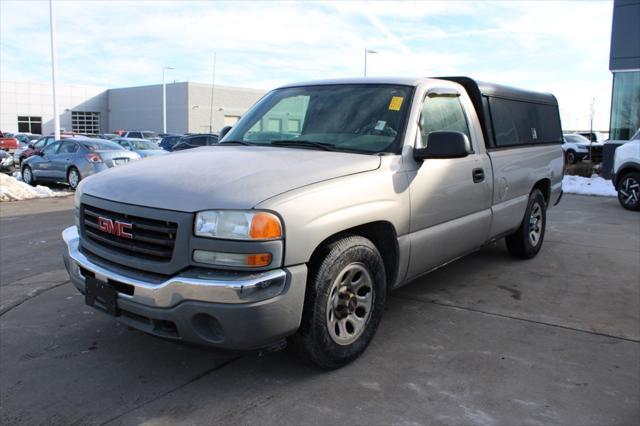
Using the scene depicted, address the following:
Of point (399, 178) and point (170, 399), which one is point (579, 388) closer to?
point (399, 178)

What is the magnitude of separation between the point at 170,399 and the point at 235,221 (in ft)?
3.74

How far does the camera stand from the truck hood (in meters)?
2.96

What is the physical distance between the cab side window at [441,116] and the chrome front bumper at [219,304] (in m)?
1.84

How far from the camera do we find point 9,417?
2.96 meters

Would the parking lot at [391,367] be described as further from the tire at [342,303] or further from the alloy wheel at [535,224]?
the alloy wheel at [535,224]

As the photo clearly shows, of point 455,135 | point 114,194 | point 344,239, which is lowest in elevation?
point 344,239

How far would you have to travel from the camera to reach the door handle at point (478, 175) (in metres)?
4.72

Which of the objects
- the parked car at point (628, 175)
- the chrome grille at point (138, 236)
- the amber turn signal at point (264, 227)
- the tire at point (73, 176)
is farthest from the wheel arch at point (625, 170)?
the tire at point (73, 176)


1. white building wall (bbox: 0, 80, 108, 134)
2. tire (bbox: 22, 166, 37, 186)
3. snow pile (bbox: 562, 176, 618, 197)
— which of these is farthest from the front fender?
white building wall (bbox: 0, 80, 108, 134)

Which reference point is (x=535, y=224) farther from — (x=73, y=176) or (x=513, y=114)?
(x=73, y=176)

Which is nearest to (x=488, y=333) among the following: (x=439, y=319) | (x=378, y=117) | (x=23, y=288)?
(x=439, y=319)

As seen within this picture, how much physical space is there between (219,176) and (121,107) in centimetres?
7315

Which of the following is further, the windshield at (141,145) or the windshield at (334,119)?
the windshield at (141,145)

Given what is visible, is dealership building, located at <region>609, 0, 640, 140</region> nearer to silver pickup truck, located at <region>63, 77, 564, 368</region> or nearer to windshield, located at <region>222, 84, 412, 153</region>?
silver pickup truck, located at <region>63, 77, 564, 368</region>
